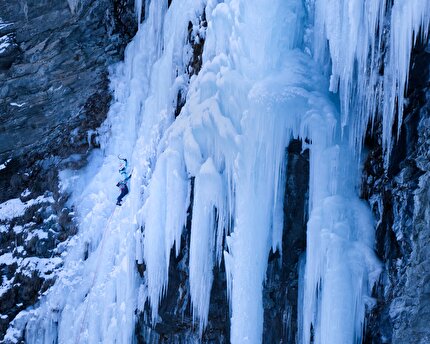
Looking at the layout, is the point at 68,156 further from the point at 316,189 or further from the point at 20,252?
the point at 316,189

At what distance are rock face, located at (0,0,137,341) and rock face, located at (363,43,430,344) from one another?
207 inches

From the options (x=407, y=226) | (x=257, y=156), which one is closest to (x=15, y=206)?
(x=257, y=156)

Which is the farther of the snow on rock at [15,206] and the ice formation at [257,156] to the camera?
the snow on rock at [15,206]

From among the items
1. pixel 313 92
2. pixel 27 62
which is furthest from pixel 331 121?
pixel 27 62

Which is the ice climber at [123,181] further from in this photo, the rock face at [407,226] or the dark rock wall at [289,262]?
the rock face at [407,226]

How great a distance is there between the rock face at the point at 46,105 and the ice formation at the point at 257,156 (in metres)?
1.60

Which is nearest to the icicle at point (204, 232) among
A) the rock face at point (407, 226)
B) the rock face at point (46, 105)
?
the rock face at point (407, 226)

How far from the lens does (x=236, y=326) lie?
530cm

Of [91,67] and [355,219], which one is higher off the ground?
[91,67]

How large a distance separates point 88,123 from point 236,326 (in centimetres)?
487

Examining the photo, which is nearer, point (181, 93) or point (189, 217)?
point (189, 217)

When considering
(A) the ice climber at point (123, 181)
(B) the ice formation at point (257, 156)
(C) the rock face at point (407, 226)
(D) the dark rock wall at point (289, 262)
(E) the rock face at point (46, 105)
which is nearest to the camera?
(C) the rock face at point (407, 226)

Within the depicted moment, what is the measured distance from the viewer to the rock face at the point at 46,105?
8.77 meters

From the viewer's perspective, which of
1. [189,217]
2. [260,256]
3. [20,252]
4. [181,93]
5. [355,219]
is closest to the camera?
[355,219]
